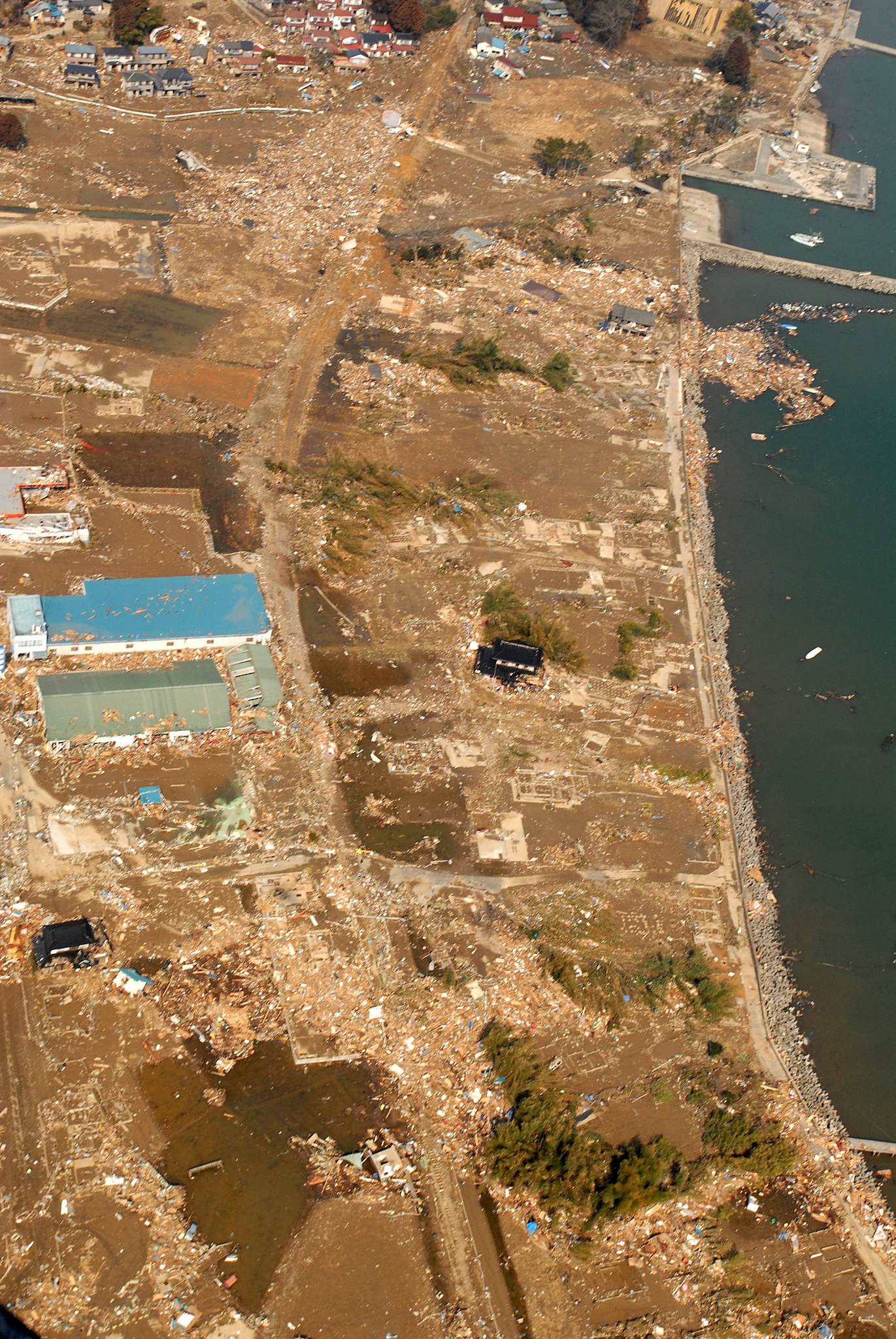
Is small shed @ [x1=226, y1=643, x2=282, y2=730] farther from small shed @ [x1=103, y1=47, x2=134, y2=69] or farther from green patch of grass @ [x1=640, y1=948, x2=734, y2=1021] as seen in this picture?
small shed @ [x1=103, y1=47, x2=134, y2=69]

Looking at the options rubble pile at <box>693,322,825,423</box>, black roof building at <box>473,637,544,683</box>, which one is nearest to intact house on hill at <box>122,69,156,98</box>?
rubble pile at <box>693,322,825,423</box>

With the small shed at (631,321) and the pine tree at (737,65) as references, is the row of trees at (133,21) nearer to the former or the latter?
the small shed at (631,321)

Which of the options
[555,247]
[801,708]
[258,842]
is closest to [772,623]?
[801,708]

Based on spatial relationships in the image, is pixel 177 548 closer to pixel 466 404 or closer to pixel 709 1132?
pixel 466 404

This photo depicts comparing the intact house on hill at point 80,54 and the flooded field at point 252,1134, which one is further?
the intact house on hill at point 80,54

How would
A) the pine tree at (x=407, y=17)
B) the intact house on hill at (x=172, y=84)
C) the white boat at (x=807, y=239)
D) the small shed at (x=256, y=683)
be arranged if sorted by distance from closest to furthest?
the small shed at (x=256, y=683), the intact house on hill at (x=172, y=84), the white boat at (x=807, y=239), the pine tree at (x=407, y=17)

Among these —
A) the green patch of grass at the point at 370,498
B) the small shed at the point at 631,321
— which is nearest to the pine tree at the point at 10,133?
the green patch of grass at the point at 370,498

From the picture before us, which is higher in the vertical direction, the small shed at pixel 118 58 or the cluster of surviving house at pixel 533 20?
the cluster of surviving house at pixel 533 20
